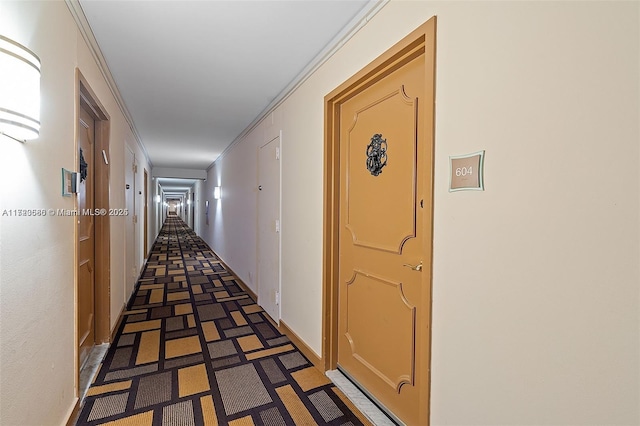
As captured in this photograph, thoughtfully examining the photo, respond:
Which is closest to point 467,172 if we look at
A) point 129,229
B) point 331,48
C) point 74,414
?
point 331,48

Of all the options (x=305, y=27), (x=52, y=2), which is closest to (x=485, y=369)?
(x=305, y=27)

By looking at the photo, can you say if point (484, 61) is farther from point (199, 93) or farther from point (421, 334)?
point (199, 93)

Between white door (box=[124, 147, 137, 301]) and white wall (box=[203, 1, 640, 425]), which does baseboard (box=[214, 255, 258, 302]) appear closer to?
white door (box=[124, 147, 137, 301])

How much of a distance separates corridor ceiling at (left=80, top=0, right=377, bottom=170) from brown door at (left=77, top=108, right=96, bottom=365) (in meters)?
0.65

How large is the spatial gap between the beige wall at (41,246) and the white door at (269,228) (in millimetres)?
1737

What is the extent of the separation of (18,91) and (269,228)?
2.56 metres

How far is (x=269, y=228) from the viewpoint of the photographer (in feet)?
Answer: 11.3

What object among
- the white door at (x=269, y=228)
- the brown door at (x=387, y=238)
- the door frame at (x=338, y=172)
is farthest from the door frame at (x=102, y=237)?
the brown door at (x=387, y=238)

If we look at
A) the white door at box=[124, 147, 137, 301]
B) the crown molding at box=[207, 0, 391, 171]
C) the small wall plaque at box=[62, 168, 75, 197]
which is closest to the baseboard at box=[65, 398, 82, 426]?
the small wall plaque at box=[62, 168, 75, 197]

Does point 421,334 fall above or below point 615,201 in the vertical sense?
below

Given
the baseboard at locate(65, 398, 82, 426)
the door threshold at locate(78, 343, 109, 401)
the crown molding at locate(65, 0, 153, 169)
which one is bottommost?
the door threshold at locate(78, 343, 109, 401)

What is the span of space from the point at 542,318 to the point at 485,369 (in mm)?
326

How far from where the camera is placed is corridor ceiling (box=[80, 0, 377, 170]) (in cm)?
174

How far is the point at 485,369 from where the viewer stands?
112 centimetres
